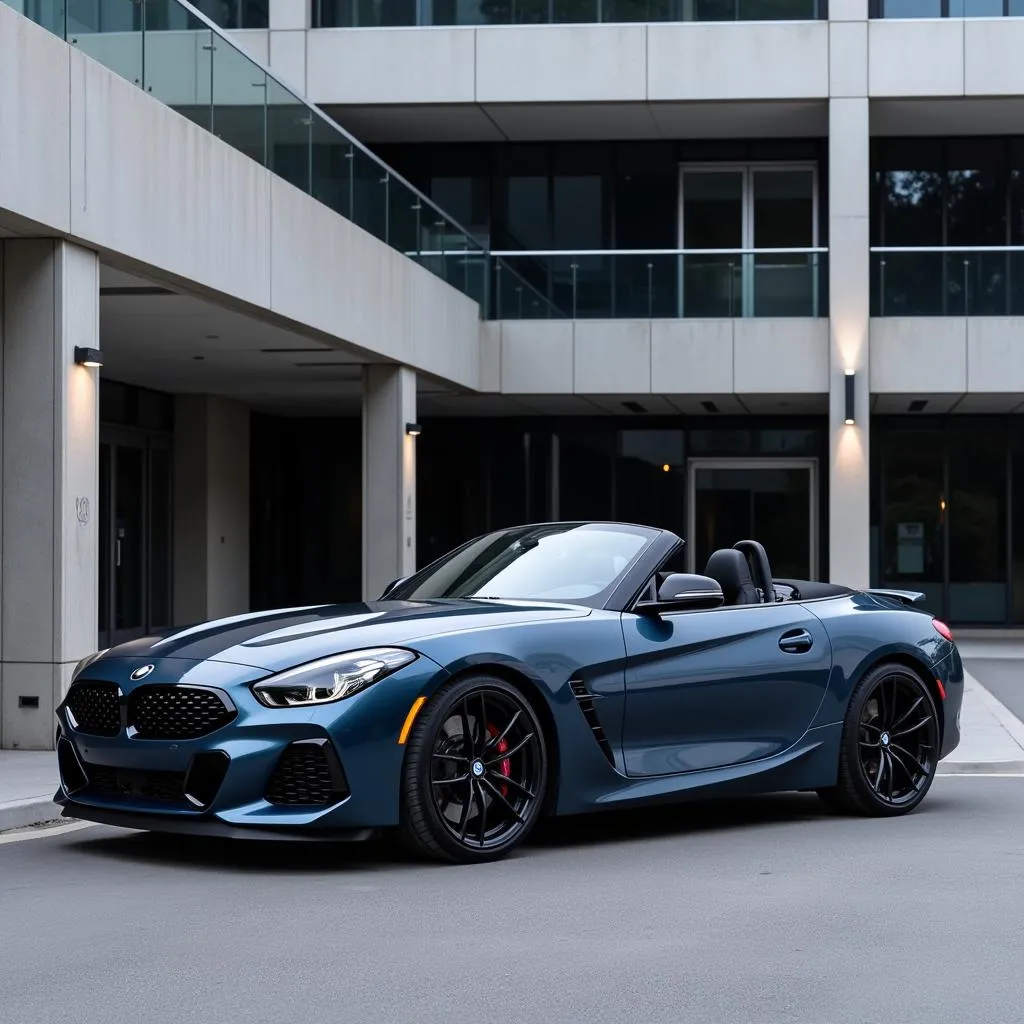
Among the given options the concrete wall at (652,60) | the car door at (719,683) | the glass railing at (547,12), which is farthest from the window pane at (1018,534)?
the car door at (719,683)

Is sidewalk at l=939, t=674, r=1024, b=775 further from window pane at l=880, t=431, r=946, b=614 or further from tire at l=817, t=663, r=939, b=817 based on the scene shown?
window pane at l=880, t=431, r=946, b=614

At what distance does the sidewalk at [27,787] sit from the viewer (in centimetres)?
856

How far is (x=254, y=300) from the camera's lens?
1512 cm

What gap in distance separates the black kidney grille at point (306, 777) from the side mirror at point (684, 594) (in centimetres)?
178

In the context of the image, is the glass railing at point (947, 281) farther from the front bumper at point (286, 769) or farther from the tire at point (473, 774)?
the front bumper at point (286, 769)

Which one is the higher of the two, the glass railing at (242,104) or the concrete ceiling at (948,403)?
the glass railing at (242,104)

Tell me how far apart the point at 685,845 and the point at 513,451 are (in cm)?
2072

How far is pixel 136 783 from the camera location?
22.5 ft

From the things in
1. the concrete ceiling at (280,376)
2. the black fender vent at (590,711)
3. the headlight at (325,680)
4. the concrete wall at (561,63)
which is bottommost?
the black fender vent at (590,711)

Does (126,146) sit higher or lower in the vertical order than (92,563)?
higher

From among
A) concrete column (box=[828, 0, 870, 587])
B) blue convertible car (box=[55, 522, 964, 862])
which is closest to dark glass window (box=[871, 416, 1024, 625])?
concrete column (box=[828, 0, 870, 587])

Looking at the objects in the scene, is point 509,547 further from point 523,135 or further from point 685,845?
point 523,135

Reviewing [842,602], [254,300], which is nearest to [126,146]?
[254,300]

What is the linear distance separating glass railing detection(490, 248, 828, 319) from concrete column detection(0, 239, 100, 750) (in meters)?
13.7
